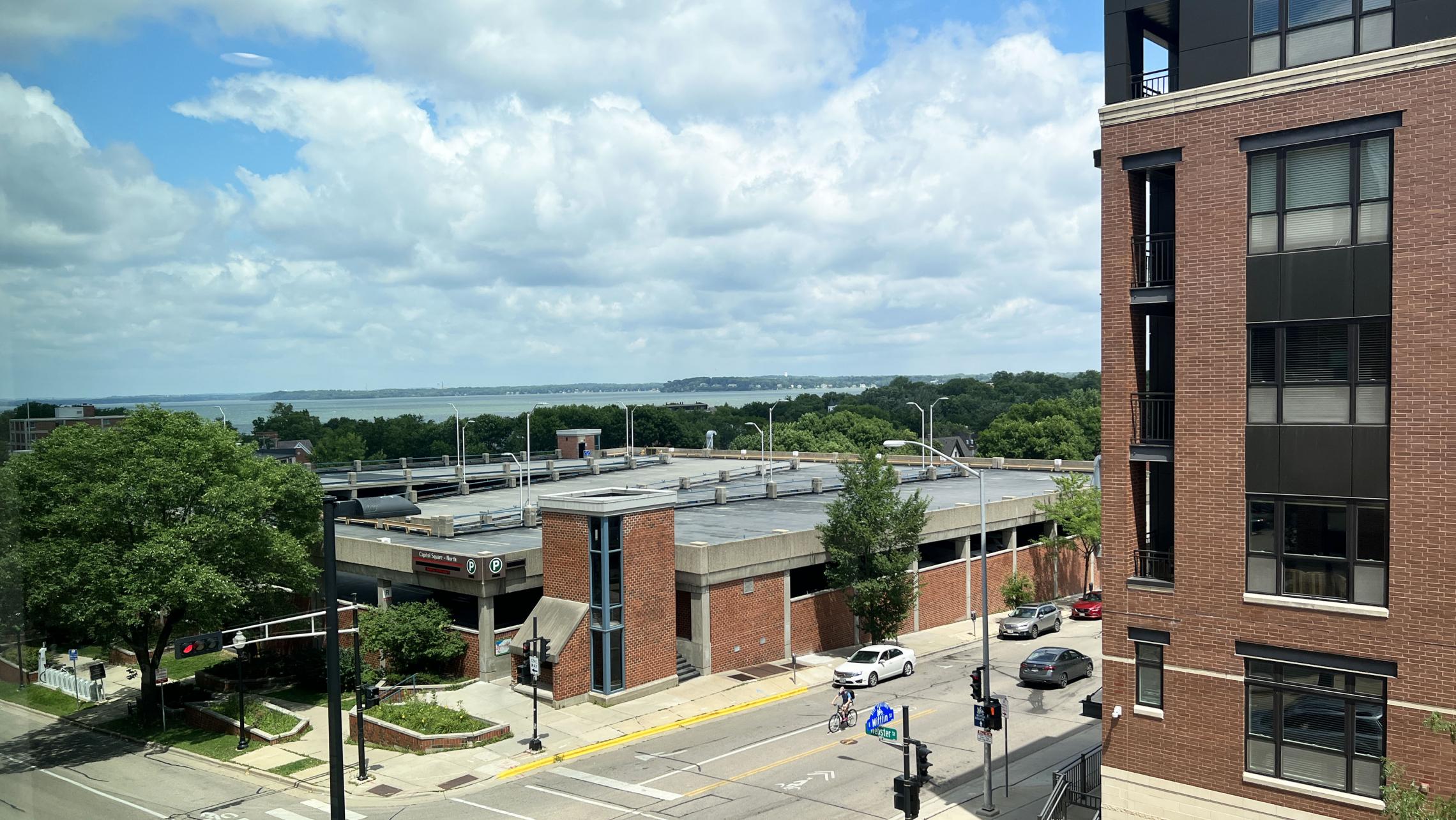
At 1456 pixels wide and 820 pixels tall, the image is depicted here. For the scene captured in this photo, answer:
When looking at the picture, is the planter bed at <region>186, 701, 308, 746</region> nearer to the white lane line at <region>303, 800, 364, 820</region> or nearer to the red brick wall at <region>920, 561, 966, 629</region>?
the white lane line at <region>303, 800, 364, 820</region>

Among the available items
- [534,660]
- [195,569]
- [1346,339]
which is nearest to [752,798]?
[534,660]

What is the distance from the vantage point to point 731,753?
3145 centimetres

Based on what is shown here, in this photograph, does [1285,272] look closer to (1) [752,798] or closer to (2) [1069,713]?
(1) [752,798]

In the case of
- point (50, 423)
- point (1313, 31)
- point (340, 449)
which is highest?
point (1313, 31)

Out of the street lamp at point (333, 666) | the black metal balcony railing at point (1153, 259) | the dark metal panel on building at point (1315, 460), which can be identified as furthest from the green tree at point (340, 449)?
the dark metal panel on building at point (1315, 460)

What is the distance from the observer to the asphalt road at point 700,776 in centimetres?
2694

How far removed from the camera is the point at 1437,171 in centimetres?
1728

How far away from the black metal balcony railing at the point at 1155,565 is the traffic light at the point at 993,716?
6480mm

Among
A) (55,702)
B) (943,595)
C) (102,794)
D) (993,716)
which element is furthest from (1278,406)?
(55,702)

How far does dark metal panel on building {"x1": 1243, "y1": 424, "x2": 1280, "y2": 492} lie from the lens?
18938mm

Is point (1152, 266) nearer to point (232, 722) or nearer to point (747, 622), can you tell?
point (747, 622)

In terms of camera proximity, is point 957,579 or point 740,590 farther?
point 957,579

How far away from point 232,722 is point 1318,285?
116 ft

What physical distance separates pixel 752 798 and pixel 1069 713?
47.6 ft
